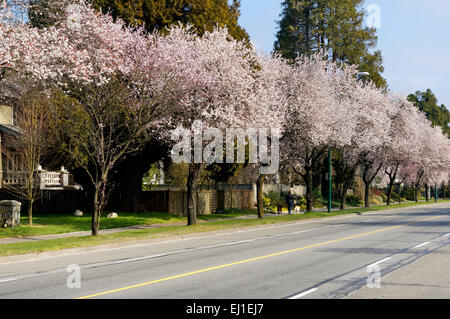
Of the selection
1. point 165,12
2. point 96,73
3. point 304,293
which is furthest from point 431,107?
point 304,293

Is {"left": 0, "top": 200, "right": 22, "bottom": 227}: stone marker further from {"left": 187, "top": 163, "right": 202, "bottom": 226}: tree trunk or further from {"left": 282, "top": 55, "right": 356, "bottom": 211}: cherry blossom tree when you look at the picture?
{"left": 282, "top": 55, "right": 356, "bottom": 211}: cherry blossom tree

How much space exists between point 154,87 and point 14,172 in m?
14.4

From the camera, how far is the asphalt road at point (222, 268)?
Result: 917cm

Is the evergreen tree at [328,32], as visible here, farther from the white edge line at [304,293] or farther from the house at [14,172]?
the white edge line at [304,293]

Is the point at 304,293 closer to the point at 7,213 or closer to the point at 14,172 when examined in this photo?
the point at 7,213

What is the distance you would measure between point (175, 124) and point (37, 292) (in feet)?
56.0

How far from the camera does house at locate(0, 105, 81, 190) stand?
31.6 meters

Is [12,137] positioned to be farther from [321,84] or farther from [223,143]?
[321,84]

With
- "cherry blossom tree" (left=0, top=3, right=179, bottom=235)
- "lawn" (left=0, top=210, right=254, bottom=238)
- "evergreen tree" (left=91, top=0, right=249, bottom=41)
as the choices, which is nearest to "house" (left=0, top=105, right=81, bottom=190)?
"lawn" (left=0, top=210, right=254, bottom=238)

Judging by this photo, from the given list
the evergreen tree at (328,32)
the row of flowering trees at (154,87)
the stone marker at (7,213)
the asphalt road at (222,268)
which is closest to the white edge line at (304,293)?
the asphalt road at (222,268)

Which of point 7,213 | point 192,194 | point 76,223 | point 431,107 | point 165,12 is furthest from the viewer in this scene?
point 431,107

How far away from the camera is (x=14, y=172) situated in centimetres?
3228
